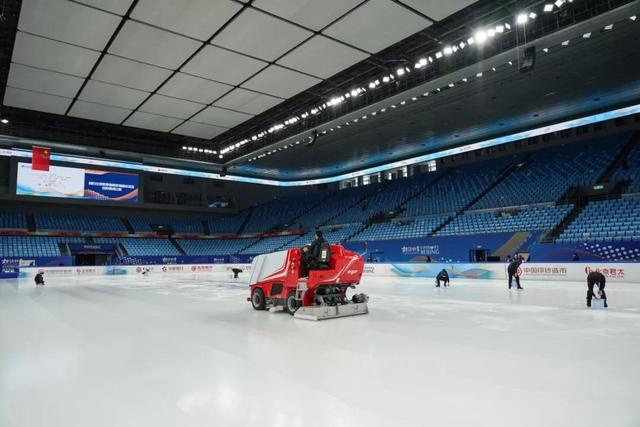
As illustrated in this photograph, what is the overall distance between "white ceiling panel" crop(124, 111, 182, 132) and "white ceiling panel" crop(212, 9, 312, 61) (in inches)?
264

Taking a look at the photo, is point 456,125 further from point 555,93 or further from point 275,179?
point 275,179

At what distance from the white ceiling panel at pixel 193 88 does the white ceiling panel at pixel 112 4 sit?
3.27m

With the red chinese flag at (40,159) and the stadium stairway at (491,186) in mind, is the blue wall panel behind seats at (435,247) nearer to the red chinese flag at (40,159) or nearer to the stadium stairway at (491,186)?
the stadium stairway at (491,186)

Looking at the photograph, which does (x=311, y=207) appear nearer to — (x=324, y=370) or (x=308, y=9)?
(x=308, y=9)

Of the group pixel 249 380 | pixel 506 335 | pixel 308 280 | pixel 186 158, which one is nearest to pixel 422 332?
pixel 506 335

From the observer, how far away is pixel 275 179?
128ft

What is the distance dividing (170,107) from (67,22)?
551 centimetres

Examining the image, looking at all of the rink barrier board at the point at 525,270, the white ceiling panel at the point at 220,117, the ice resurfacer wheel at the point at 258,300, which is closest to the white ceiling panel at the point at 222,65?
the white ceiling panel at the point at 220,117

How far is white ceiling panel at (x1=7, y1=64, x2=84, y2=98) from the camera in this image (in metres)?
11.4

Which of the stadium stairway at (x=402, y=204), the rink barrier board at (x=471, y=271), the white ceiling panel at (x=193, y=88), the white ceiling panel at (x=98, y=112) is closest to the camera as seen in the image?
the white ceiling panel at (x=193, y=88)

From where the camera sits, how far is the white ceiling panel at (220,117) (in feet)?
49.1

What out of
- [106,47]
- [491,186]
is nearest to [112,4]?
[106,47]

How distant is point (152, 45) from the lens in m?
10.1

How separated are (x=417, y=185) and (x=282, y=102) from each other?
19465mm
